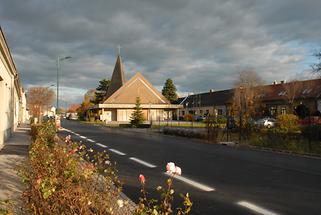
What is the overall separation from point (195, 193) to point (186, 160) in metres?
5.56

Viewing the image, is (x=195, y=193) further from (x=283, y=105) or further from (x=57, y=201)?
(x=283, y=105)

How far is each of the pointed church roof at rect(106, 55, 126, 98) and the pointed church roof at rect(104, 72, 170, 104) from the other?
480 centimetres

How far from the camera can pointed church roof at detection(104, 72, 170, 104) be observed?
76.1 metres

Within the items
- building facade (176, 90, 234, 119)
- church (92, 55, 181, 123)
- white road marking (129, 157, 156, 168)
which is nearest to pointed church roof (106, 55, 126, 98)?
church (92, 55, 181, 123)

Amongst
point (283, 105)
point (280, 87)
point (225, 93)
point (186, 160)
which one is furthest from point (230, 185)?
point (225, 93)

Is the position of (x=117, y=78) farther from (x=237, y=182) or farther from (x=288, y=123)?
(x=237, y=182)

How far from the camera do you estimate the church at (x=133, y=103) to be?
73.8m

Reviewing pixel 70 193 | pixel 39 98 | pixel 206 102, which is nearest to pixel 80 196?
pixel 70 193

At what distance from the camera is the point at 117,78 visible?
3322 inches

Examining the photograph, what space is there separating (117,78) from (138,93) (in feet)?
30.4

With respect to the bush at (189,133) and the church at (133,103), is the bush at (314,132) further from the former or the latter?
the church at (133,103)

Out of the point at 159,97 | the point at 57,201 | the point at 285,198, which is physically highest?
the point at 159,97

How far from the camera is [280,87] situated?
71.1 m

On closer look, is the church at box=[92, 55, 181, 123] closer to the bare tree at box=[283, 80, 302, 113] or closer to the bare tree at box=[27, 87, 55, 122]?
the bare tree at box=[27, 87, 55, 122]
